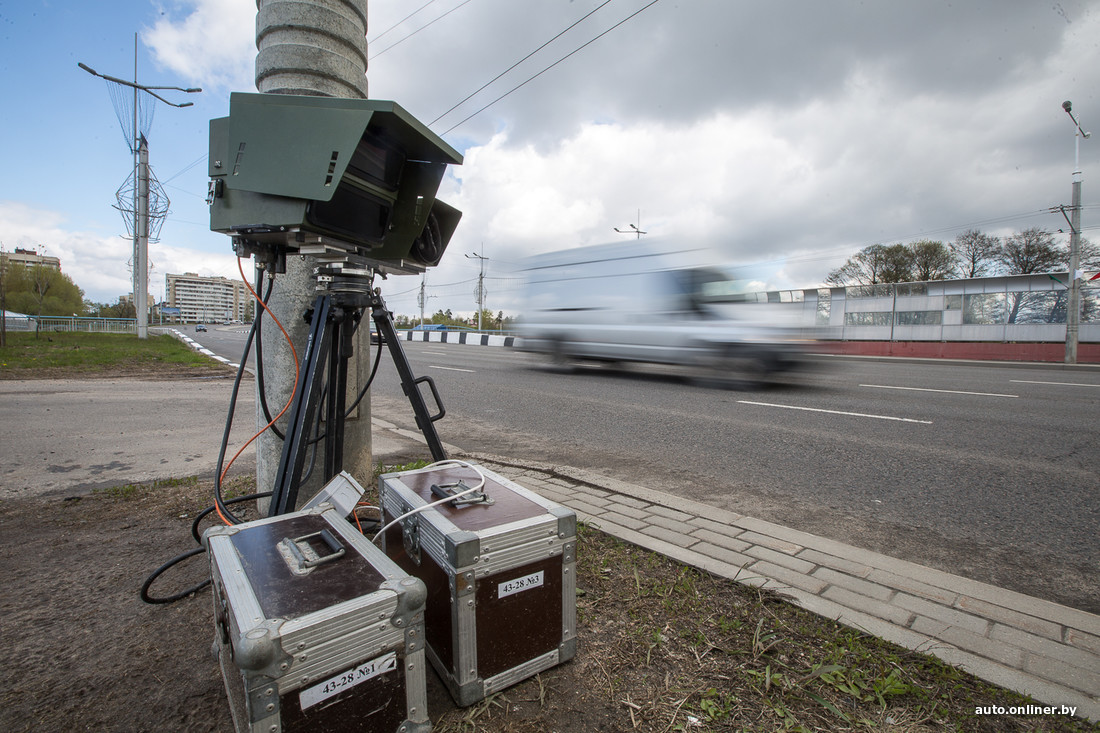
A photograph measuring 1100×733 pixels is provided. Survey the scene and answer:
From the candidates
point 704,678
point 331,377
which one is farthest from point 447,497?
point 704,678

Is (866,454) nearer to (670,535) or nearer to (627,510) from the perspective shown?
(627,510)

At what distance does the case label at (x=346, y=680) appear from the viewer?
118cm

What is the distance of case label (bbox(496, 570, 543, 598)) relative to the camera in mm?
1557

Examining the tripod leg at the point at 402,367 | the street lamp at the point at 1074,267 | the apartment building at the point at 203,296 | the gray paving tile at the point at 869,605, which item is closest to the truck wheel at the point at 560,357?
the tripod leg at the point at 402,367

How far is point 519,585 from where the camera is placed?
159cm

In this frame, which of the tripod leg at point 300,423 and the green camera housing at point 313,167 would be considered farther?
the tripod leg at point 300,423

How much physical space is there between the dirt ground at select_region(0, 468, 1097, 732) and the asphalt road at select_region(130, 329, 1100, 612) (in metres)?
1.15

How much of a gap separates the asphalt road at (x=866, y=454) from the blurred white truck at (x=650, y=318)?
2.06 feet

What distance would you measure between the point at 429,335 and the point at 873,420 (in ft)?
95.9

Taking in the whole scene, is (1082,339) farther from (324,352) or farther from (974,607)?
(324,352)

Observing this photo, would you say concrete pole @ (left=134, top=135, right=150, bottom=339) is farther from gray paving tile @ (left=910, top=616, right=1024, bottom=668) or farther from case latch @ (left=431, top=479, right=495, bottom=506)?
gray paving tile @ (left=910, top=616, right=1024, bottom=668)

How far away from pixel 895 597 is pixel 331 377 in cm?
240

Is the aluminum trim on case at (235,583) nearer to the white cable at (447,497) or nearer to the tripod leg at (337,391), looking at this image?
the white cable at (447,497)

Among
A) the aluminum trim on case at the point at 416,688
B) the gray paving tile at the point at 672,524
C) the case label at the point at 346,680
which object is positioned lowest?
the gray paving tile at the point at 672,524
